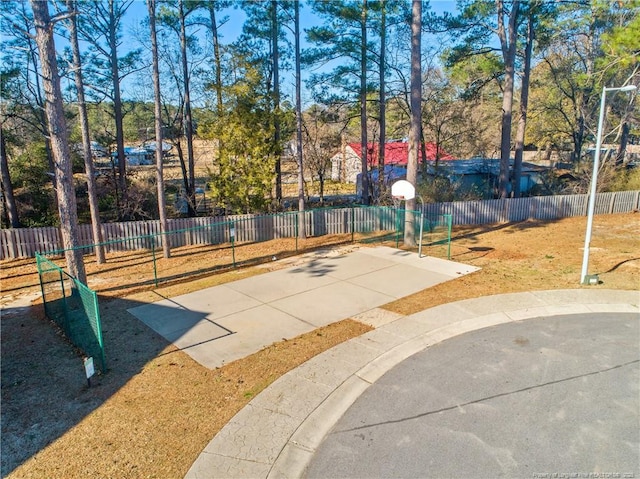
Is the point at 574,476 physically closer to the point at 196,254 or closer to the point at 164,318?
the point at 164,318

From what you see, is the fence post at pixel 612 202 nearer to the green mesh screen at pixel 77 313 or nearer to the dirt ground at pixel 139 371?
the dirt ground at pixel 139 371

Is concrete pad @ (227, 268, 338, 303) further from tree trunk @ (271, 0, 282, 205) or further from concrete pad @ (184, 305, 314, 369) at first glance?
tree trunk @ (271, 0, 282, 205)

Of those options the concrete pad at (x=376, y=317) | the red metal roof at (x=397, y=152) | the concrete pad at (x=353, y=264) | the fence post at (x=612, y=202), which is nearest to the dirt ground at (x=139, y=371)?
the concrete pad at (x=376, y=317)

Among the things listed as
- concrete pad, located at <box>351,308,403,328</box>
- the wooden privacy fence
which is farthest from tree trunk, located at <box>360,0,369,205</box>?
concrete pad, located at <box>351,308,403,328</box>

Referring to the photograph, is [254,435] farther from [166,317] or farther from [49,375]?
[166,317]

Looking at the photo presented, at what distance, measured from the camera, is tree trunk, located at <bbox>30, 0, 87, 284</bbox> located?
876 cm

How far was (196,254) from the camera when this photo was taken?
51.2 feet

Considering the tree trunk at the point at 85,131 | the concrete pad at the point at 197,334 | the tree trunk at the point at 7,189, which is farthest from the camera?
the tree trunk at the point at 7,189

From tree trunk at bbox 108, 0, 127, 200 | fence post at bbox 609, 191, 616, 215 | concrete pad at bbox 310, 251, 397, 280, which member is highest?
tree trunk at bbox 108, 0, 127, 200

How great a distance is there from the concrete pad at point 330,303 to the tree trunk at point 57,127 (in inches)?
196

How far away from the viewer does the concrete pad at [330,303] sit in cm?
926

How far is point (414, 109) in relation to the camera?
49.2ft

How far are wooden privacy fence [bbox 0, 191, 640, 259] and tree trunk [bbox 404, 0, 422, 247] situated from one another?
7.68 ft

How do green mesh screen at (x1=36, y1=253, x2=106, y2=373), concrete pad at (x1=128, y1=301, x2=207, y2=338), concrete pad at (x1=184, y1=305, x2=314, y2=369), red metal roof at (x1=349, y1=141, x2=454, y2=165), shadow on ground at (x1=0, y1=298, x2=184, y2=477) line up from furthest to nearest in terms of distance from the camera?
1. red metal roof at (x1=349, y1=141, x2=454, y2=165)
2. concrete pad at (x1=128, y1=301, x2=207, y2=338)
3. concrete pad at (x1=184, y1=305, x2=314, y2=369)
4. green mesh screen at (x1=36, y1=253, x2=106, y2=373)
5. shadow on ground at (x1=0, y1=298, x2=184, y2=477)
